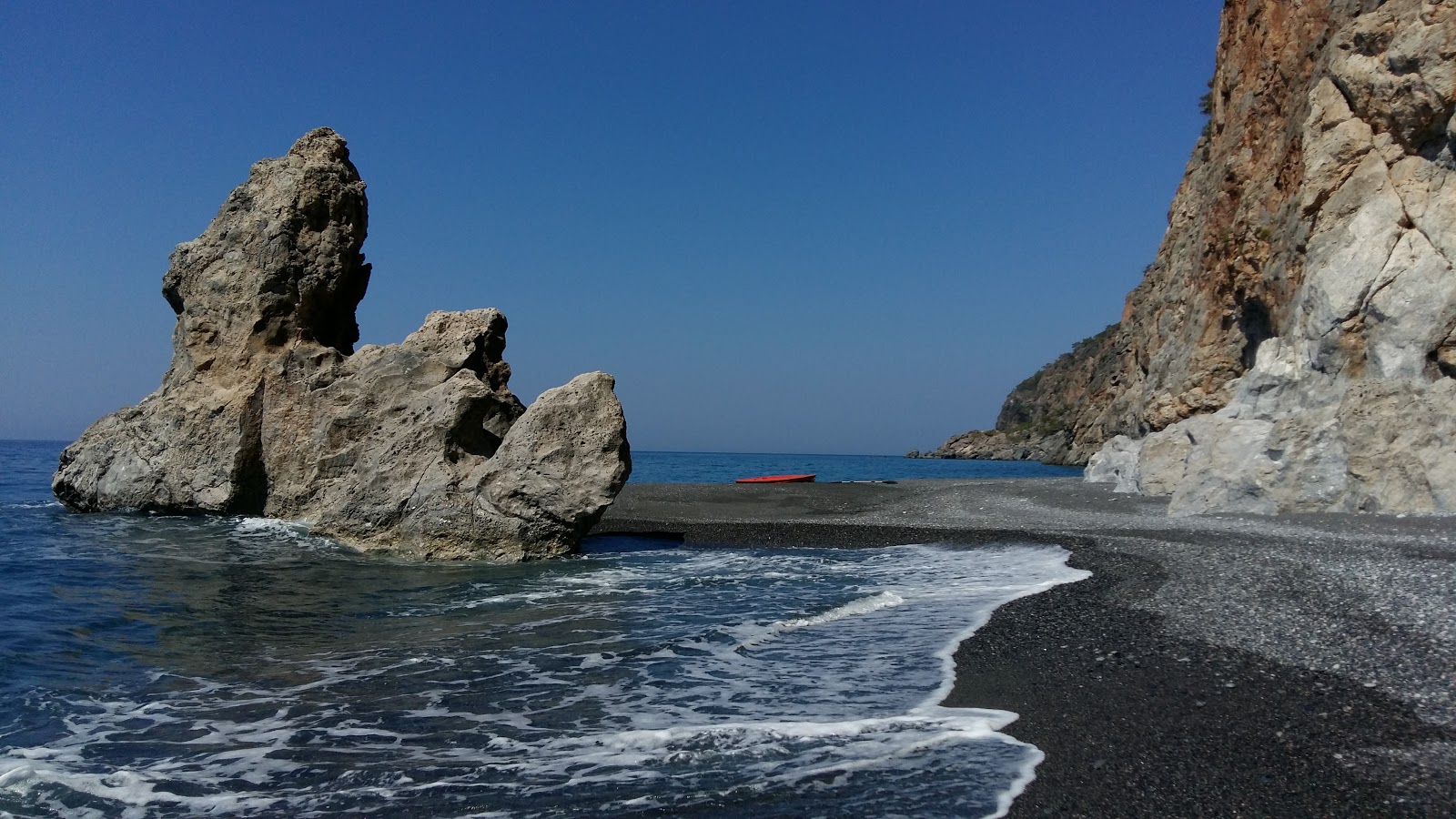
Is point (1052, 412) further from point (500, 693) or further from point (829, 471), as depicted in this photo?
point (500, 693)

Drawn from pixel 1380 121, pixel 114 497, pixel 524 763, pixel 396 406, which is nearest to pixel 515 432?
pixel 396 406

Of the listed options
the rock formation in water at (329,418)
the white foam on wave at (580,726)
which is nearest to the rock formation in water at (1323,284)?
the white foam on wave at (580,726)

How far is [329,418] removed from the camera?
67.8ft

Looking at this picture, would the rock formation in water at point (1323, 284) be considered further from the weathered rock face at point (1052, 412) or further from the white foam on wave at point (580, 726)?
the weathered rock face at point (1052, 412)

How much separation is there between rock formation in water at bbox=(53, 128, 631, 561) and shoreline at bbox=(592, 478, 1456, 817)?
9.21 meters

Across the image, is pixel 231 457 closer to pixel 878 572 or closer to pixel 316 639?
pixel 316 639

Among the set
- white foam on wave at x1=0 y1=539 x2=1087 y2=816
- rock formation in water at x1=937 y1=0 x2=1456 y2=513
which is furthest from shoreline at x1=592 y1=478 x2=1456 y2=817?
rock formation in water at x1=937 y1=0 x2=1456 y2=513

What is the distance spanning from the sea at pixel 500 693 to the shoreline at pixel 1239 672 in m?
0.46

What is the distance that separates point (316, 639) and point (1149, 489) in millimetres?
23367

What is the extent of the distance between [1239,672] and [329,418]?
1875 cm

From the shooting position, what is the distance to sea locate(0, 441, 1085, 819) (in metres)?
5.35

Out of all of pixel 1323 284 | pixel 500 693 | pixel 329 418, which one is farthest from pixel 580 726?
pixel 1323 284

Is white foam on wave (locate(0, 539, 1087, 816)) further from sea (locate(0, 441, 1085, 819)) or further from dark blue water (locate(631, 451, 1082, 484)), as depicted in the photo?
dark blue water (locate(631, 451, 1082, 484))

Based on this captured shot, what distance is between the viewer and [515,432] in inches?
672
